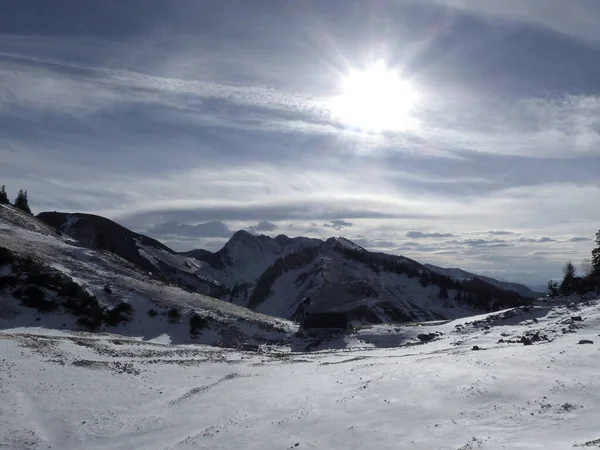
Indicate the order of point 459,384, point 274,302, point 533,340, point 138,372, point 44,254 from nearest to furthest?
point 459,384 < point 138,372 < point 533,340 < point 44,254 < point 274,302

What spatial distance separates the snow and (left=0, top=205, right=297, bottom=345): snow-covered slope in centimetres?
2247

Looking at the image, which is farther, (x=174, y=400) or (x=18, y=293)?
(x=18, y=293)

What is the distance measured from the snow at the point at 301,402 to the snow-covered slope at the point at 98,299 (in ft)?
73.7

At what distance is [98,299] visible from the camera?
70750 millimetres

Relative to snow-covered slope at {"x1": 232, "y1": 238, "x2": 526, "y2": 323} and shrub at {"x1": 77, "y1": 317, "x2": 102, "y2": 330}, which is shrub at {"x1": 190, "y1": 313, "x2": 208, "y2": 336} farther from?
snow-covered slope at {"x1": 232, "y1": 238, "x2": 526, "y2": 323}

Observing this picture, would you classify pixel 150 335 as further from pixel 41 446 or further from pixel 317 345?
pixel 41 446

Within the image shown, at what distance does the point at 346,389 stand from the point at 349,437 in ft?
25.9

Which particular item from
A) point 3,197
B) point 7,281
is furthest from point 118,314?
point 3,197

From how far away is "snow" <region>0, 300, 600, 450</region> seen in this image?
68.8ft

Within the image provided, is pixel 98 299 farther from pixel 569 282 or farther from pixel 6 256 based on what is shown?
pixel 569 282

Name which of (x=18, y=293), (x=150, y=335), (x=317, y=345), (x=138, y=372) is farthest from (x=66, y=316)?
(x=317, y=345)

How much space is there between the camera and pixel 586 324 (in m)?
47.2

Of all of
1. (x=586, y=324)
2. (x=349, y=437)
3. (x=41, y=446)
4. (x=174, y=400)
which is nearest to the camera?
(x=349, y=437)

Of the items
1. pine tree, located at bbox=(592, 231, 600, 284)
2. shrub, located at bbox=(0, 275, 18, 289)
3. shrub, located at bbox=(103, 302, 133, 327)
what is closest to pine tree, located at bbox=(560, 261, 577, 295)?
pine tree, located at bbox=(592, 231, 600, 284)
